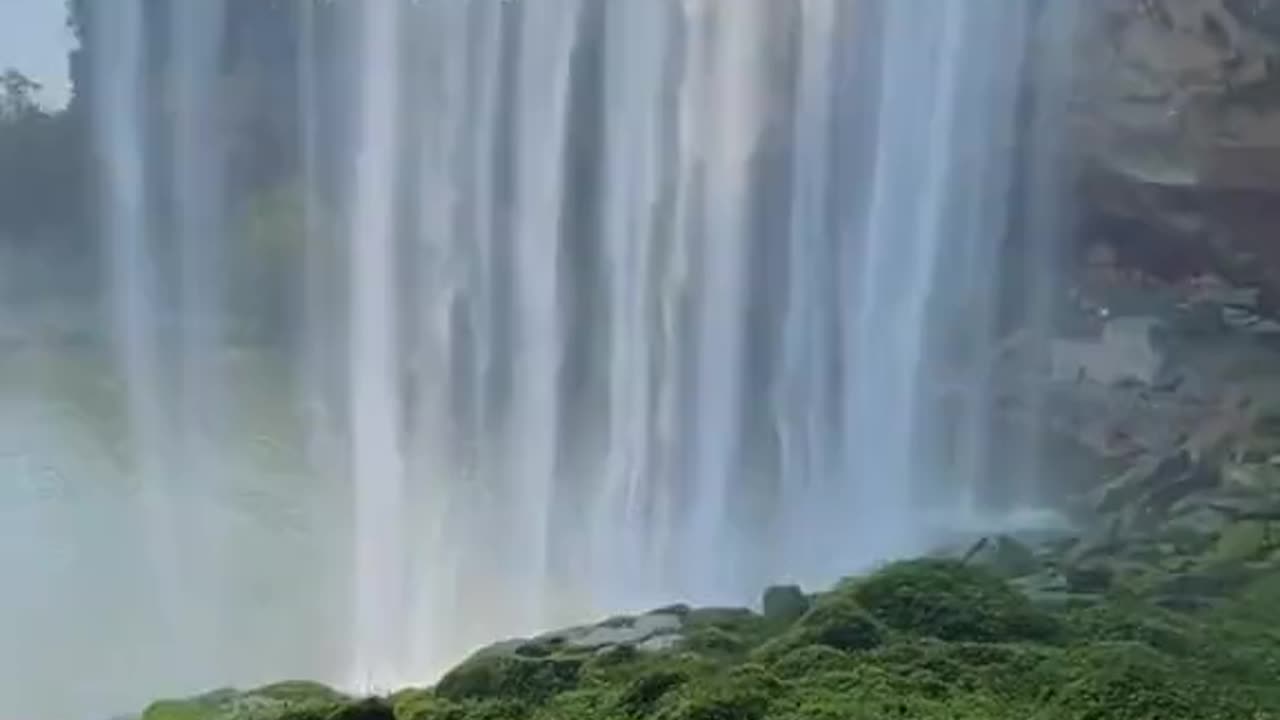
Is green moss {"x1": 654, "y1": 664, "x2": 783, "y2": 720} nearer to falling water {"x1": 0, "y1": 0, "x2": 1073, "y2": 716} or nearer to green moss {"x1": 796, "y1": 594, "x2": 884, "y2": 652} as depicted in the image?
green moss {"x1": 796, "y1": 594, "x2": 884, "y2": 652}

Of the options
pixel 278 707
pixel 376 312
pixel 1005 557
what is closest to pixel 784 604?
pixel 1005 557

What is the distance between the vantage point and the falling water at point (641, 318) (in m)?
8.36

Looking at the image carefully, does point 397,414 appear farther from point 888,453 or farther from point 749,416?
point 888,453

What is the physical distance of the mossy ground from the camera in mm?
4211

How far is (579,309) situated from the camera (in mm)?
8969

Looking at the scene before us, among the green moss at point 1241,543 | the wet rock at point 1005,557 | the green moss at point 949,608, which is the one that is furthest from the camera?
the green moss at point 1241,543

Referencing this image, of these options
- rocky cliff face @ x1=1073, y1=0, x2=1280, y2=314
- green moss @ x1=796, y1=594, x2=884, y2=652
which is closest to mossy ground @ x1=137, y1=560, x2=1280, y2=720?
green moss @ x1=796, y1=594, x2=884, y2=652

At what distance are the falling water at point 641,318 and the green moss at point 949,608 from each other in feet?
9.13

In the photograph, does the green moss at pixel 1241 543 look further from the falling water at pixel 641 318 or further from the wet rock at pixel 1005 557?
the falling water at pixel 641 318

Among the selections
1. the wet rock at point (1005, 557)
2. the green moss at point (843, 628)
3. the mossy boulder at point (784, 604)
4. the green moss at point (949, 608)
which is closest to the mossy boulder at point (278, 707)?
the green moss at point (843, 628)

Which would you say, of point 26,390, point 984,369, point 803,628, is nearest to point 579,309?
point 984,369

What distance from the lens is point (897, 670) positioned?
4.46 metres

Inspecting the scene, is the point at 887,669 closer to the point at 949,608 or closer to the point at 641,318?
the point at 949,608

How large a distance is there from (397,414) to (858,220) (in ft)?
8.10
